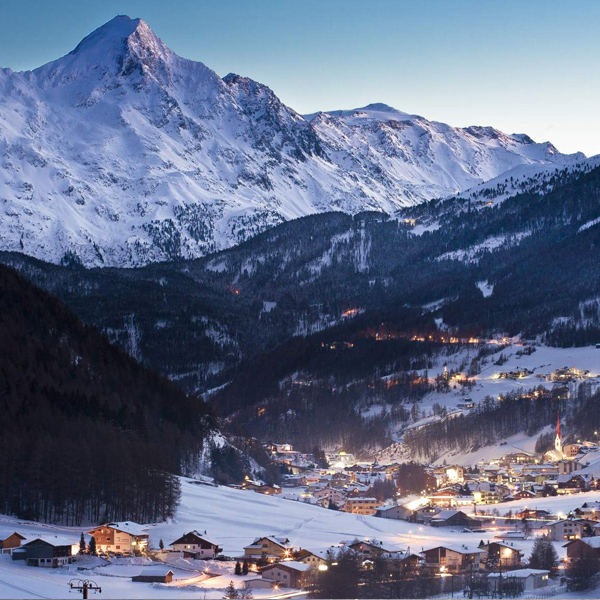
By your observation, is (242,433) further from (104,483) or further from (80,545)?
(80,545)

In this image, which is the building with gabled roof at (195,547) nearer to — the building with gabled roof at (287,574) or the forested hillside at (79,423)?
the building with gabled roof at (287,574)

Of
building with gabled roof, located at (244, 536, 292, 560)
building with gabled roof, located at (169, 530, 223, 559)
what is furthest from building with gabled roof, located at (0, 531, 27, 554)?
building with gabled roof, located at (244, 536, 292, 560)

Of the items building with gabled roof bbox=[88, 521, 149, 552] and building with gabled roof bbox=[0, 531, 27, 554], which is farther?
building with gabled roof bbox=[88, 521, 149, 552]

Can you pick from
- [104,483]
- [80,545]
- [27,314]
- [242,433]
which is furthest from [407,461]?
[80,545]

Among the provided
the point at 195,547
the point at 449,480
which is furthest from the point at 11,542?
the point at 449,480

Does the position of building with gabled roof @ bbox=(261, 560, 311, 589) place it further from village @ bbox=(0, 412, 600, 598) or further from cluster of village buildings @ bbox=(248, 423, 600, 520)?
cluster of village buildings @ bbox=(248, 423, 600, 520)

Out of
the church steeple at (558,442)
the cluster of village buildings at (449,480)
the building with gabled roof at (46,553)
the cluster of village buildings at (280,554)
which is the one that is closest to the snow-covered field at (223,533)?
the building with gabled roof at (46,553)
